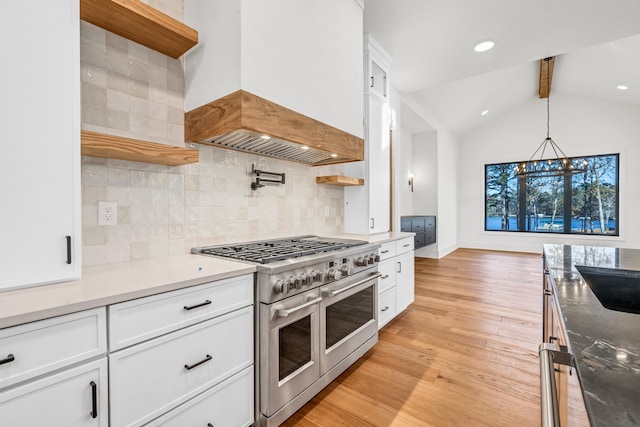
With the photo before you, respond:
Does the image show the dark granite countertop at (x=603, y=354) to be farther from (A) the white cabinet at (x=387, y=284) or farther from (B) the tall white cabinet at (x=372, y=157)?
(B) the tall white cabinet at (x=372, y=157)

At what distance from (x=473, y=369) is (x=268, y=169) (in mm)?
2141

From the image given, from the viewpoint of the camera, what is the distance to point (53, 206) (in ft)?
3.67

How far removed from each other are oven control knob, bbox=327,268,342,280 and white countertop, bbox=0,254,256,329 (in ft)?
1.77

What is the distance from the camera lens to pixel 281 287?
145 cm

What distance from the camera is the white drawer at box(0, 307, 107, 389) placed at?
31.4 inches

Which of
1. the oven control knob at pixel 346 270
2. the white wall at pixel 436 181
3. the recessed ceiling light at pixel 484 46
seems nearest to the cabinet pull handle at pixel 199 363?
the oven control knob at pixel 346 270

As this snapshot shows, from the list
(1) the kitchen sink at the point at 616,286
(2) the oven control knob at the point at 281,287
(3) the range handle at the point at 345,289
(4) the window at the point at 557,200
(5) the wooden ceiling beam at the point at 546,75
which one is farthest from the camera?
(4) the window at the point at 557,200

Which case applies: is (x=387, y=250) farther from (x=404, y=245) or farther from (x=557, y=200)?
(x=557, y=200)

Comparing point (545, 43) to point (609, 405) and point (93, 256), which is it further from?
point (93, 256)

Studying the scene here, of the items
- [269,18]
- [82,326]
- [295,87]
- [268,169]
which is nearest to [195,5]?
[269,18]

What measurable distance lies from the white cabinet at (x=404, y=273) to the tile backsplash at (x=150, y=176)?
1450 millimetres

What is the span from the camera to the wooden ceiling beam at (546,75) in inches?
218

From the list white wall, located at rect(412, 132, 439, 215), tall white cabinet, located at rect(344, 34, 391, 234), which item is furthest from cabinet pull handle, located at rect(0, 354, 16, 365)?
white wall, located at rect(412, 132, 439, 215)

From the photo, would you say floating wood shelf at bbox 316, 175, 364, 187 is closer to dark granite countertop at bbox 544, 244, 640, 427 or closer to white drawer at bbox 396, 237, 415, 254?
white drawer at bbox 396, 237, 415, 254
